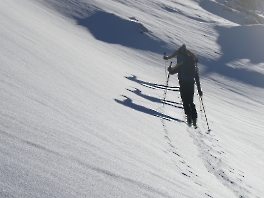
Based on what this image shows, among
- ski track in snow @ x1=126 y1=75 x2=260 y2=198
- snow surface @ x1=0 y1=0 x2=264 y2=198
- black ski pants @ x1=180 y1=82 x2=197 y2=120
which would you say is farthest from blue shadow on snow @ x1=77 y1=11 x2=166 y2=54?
ski track in snow @ x1=126 y1=75 x2=260 y2=198

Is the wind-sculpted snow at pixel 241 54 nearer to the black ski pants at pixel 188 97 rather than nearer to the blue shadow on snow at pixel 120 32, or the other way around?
the blue shadow on snow at pixel 120 32

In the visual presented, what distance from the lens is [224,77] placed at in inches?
919

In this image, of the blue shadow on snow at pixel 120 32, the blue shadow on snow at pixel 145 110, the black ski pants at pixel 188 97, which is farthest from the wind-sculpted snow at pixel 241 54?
the blue shadow on snow at pixel 145 110

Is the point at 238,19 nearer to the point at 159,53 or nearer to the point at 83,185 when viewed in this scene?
the point at 159,53

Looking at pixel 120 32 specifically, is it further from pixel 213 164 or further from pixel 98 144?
pixel 98 144

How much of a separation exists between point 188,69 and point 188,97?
0.67 meters

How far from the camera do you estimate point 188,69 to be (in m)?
8.63

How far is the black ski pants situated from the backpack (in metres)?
0.12

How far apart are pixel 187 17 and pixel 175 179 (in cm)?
3017

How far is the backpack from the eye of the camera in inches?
335

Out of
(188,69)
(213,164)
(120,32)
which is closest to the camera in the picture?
(213,164)

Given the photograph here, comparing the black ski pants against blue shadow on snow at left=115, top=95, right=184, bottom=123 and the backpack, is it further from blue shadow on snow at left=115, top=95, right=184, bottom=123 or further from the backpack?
blue shadow on snow at left=115, top=95, right=184, bottom=123

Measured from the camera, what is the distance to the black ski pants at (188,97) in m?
8.85

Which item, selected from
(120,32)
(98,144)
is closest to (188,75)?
(98,144)
